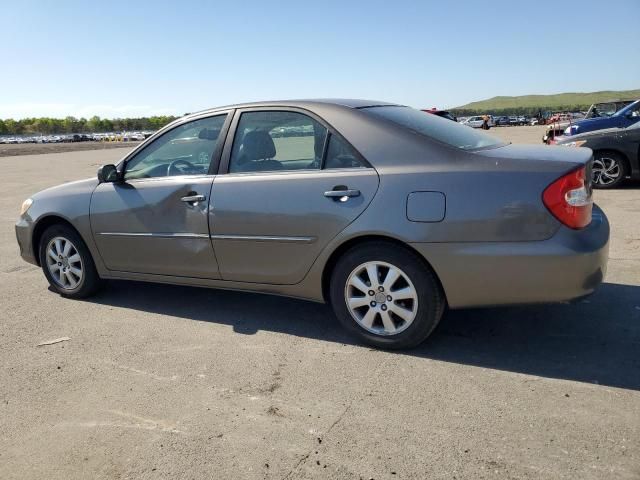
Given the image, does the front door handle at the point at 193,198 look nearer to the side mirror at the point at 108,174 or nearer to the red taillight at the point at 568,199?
the side mirror at the point at 108,174

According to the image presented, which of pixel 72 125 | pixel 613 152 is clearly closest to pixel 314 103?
pixel 613 152

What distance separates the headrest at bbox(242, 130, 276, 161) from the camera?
14.1 feet

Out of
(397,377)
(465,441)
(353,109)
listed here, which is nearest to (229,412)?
(397,377)

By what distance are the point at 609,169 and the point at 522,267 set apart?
25.5 ft

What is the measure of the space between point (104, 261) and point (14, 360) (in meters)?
1.20

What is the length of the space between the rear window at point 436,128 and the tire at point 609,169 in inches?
255

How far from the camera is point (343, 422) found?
2984mm

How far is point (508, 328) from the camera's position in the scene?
4109 millimetres

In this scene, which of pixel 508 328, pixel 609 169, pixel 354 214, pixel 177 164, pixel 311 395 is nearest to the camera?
pixel 311 395

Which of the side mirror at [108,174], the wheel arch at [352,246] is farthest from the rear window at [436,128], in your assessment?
the side mirror at [108,174]

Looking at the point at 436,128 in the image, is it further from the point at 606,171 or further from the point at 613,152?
the point at 606,171

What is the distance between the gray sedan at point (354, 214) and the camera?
3.37m

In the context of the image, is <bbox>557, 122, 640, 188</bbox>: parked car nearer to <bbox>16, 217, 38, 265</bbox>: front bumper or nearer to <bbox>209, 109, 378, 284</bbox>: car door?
<bbox>209, 109, 378, 284</bbox>: car door

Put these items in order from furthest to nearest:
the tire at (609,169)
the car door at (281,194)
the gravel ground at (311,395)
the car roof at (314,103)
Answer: the tire at (609,169), the car roof at (314,103), the car door at (281,194), the gravel ground at (311,395)
